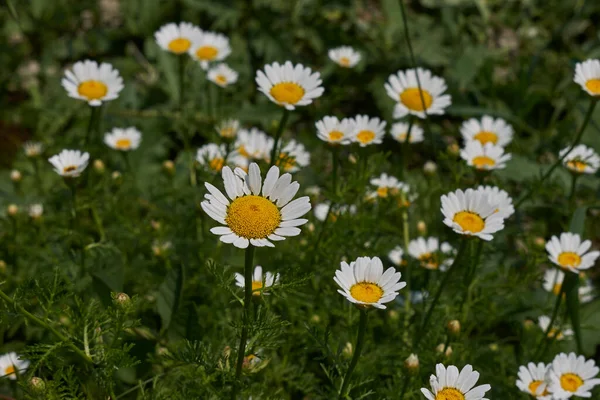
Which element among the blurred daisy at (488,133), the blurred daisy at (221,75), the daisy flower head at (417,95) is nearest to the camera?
the daisy flower head at (417,95)

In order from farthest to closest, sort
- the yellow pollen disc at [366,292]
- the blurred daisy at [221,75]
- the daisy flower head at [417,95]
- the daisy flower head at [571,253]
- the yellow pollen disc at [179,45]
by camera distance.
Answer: the blurred daisy at [221,75] → the yellow pollen disc at [179,45] → the daisy flower head at [417,95] → the daisy flower head at [571,253] → the yellow pollen disc at [366,292]

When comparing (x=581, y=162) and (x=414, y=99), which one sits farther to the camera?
(x=414, y=99)

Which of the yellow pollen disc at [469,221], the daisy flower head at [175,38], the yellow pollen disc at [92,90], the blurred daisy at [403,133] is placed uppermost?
the yellow pollen disc at [469,221]

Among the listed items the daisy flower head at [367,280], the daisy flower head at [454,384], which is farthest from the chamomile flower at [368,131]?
the daisy flower head at [454,384]

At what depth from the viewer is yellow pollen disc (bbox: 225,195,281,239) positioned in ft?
5.43

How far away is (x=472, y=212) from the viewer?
209 cm

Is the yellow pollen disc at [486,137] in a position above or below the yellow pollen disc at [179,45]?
below

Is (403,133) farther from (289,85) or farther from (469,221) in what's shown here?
(469,221)

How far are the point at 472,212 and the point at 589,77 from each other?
29.6 inches

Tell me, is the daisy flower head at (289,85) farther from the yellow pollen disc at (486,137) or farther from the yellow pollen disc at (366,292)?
the yellow pollen disc at (486,137)

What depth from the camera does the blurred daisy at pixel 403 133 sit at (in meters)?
3.12

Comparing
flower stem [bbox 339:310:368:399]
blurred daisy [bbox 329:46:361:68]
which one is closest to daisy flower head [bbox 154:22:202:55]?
blurred daisy [bbox 329:46:361:68]

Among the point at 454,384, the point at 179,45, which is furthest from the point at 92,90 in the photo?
the point at 454,384

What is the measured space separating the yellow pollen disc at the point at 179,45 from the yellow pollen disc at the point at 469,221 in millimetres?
1518
